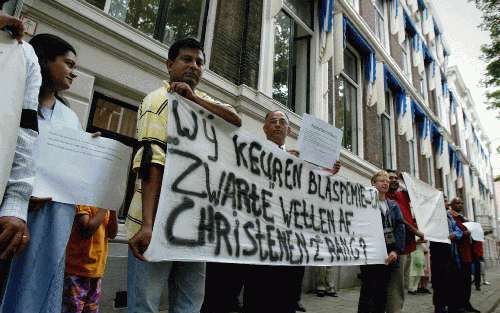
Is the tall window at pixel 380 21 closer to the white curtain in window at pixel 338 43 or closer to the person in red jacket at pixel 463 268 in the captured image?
the white curtain in window at pixel 338 43

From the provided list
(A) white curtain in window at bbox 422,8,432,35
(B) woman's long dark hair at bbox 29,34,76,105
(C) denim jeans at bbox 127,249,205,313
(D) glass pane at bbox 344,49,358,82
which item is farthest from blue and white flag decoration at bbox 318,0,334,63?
(A) white curtain in window at bbox 422,8,432,35

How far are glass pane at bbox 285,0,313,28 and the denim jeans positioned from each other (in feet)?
Answer: 26.0

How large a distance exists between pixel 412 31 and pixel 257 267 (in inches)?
682

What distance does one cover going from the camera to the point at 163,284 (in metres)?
1.52

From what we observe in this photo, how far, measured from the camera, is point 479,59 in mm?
13805

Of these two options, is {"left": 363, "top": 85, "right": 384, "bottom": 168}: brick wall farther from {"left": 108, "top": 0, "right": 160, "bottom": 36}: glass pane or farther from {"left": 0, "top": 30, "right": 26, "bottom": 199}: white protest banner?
{"left": 0, "top": 30, "right": 26, "bottom": 199}: white protest banner

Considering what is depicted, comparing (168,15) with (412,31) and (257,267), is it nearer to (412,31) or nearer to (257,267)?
(257,267)

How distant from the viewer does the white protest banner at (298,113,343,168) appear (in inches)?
105

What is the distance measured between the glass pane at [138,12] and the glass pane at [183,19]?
10.1 inches

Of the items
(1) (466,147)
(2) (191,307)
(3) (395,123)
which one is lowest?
(2) (191,307)

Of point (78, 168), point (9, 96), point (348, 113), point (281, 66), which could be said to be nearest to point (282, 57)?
point (281, 66)

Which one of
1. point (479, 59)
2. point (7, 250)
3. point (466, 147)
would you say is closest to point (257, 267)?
point (7, 250)

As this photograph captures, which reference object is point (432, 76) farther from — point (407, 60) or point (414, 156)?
point (414, 156)

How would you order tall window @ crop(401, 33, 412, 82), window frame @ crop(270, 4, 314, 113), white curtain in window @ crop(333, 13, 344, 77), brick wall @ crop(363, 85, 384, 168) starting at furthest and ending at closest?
tall window @ crop(401, 33, 412, 82) → brick wall @ crop(363, 85, 384, 168) → white curtain in window @ crop(333, 13, 344, 77) → window frame @ crop(270, 4, 314, 113)
